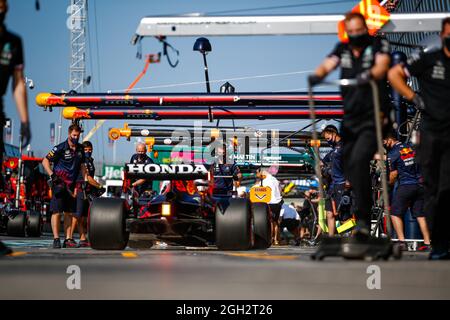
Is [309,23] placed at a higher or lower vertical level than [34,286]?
higher

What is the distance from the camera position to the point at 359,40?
21.5ft

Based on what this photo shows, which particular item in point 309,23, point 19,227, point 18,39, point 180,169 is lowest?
point 19,227

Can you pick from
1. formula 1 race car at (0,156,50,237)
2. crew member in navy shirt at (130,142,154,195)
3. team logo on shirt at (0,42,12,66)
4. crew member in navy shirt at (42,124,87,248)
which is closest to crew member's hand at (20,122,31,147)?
team logo on shirt at (0,42,12,66)

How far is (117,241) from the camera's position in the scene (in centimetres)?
1023

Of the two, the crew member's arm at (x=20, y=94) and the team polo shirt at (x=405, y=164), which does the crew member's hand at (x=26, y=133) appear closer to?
the crew member's arm at (x=20, y=94)

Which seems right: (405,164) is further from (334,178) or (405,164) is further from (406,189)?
(334,178)

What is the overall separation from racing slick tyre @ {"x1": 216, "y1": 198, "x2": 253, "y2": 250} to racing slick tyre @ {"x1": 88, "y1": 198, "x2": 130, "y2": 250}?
126 cm

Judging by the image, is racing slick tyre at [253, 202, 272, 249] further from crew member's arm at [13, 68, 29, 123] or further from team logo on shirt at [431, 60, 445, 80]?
crew member's arm at [13, 68, 29, 123]

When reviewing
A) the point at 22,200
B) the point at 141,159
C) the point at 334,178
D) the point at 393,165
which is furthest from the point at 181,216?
the point at 22,200

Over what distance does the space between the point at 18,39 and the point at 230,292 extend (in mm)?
3235

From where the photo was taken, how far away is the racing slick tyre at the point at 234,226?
1009cm

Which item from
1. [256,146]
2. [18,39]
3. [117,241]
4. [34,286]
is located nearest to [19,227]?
[256,146]

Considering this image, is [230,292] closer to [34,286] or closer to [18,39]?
[34,286]

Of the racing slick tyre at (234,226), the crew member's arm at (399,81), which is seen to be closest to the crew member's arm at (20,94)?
the crew member's arm at (399,81)
